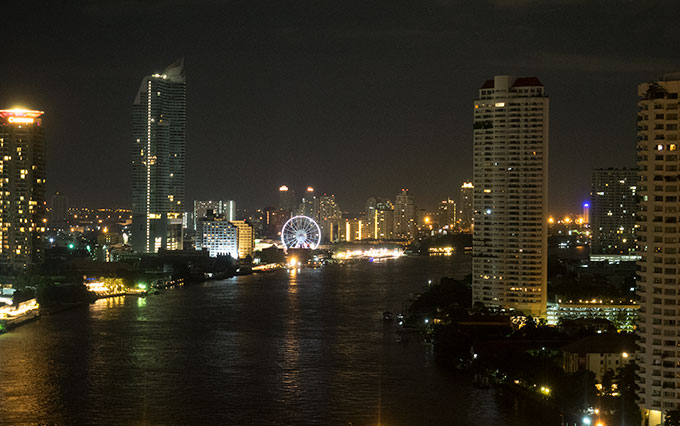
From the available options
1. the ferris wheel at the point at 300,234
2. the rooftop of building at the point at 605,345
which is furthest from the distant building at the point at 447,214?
the rooftop of building at the point at 605,345

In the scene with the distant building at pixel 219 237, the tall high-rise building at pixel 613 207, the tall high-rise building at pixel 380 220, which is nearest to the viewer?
the tall high-rise building at pixel 613 207

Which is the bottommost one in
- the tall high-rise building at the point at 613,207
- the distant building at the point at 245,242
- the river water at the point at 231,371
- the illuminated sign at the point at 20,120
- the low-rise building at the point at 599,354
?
the river water at the point at 231,371

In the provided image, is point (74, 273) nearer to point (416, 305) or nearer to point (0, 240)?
point (0, 240)

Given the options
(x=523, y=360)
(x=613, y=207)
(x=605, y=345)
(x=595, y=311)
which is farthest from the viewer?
(x=613, y=207)

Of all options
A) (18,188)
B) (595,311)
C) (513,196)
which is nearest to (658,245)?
(595,311)

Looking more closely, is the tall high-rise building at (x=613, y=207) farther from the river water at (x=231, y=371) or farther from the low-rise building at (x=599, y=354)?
the low-rise building at (x=599, y=354)

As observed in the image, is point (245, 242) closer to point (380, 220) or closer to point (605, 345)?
point (380, 220)

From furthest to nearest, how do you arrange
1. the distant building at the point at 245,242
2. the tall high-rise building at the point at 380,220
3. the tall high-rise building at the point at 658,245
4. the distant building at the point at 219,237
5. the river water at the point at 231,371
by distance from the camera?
the tall high-rise building at the point at 380,220, the distant building at the point at 245,242, the distant building at the point at 219,237, the river water at the point at 231,371, the tall high-rise building at the point at 658,245
